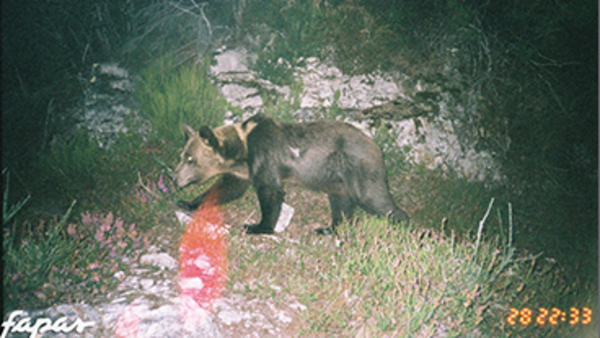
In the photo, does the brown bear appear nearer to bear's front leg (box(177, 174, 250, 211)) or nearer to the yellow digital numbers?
bear's front leg (box(177, 174, 250, 211))

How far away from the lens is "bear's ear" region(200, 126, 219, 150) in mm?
4766

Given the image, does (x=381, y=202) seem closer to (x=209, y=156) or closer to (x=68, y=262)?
(x=209, y=156)

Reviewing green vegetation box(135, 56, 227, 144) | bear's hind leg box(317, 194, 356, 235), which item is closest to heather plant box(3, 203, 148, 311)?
green vegetation box(135, 56, 227, 144)

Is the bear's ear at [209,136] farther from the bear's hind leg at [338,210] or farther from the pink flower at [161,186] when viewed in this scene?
the bear's hind leg at [338,210]

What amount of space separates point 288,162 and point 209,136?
0.87 metres

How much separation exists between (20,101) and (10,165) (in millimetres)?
719

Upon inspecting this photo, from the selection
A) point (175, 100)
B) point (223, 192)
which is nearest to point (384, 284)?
point (223, 192)

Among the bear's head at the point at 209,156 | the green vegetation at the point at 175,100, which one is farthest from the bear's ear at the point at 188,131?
the green vegetation at the point at 175,100

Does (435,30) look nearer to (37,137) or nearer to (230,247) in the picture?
(230,247)

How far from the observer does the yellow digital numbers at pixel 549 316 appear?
4098mm

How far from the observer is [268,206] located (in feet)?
16.0

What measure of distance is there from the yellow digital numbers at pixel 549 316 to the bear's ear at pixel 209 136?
3263 millimetres

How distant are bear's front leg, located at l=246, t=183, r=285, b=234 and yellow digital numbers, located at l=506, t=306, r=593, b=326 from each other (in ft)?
7.95

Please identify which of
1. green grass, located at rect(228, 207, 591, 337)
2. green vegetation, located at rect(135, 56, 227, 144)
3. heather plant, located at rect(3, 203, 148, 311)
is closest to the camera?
heather plant, located at rect(3, 203, 148, 311)
